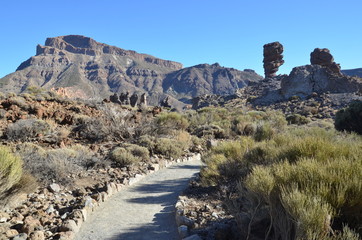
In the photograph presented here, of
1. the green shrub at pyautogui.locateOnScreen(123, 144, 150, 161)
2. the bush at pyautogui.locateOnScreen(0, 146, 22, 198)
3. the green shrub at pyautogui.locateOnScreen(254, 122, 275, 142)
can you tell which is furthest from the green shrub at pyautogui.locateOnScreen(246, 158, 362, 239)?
the green shrub at pyautogui.locateOnScreen(254, 122, 275, 142)

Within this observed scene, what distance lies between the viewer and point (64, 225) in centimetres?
435

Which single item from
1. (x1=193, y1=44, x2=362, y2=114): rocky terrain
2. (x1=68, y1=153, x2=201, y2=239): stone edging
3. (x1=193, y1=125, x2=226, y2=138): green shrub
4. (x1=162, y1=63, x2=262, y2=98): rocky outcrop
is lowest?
(x1=68, y1=153, x2=201, y2=239): stone edging

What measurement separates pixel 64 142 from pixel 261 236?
8.92m

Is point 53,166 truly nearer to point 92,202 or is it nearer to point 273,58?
point 92,202

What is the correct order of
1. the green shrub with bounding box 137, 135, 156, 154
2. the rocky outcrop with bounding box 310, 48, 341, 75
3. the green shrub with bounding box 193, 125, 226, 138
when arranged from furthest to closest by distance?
the rocky outcrop with bounding box 310, 48, 341, 75, the green shrub with bounding box 193, 125, 226, 138, the green shrub with bounding box 137, 135, 156, 154

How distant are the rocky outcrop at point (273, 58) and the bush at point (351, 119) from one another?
5632 centimetres

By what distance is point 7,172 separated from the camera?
15.3ft

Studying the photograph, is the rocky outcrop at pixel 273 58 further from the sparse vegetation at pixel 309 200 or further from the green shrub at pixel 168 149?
the sparse vegetation at pixel 309 200

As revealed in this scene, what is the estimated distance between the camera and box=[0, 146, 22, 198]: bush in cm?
453

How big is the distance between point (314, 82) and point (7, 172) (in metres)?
36.6

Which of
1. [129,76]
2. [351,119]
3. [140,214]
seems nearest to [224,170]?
[140,214]

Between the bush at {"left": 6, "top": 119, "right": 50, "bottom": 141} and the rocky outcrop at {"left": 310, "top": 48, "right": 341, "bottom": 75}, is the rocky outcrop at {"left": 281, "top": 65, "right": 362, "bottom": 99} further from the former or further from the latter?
the bush at {"left": 6, "top": 119, "right": 50, "bottom": 141}

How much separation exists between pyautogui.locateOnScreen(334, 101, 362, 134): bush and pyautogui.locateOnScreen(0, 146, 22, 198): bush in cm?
1313

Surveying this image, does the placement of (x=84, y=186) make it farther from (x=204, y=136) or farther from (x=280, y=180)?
(x=204, y=136)
